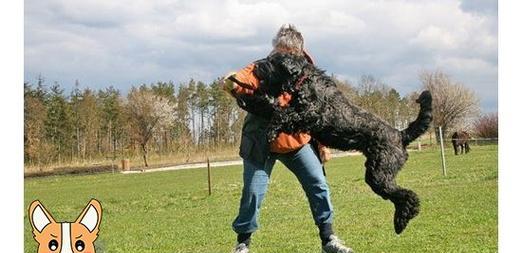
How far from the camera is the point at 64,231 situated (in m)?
4.28

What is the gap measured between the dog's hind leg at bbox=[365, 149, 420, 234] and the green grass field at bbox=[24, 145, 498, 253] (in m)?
0.77

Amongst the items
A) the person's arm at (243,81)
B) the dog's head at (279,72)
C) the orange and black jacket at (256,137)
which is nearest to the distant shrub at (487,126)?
the orange and black jacket at (256,137)

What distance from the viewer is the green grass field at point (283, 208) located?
4.81 metres

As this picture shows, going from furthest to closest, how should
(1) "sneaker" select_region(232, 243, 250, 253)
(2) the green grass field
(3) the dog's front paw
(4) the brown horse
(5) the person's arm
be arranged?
1. (4) the brown horse
2. (2) the green grass field
3. (1) "sneaker" select_region(232, 243, 250, 253)
4. (5) the person's arm
5. (3) the dog's front paw

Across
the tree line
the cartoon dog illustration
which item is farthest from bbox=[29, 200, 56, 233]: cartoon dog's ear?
the tree line

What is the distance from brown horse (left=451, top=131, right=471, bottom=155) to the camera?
5.33 meters

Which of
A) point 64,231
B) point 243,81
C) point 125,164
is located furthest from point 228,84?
point 125,164

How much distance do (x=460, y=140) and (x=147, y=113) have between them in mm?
2427

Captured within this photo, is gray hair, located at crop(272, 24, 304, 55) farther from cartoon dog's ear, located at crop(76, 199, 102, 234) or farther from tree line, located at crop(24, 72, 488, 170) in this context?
cartoon dog's ear, located at crop(76, 199, 102, 234)

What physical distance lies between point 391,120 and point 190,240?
5.72ft

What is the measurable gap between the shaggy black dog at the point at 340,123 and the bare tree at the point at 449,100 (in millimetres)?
1202

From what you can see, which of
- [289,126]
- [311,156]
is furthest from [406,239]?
[289,126]
